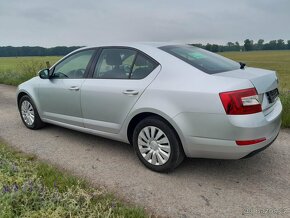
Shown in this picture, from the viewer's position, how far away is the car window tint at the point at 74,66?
15.1 feet

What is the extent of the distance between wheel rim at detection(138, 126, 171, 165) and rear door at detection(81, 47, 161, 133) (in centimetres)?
39

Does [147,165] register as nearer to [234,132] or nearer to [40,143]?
[234,132]

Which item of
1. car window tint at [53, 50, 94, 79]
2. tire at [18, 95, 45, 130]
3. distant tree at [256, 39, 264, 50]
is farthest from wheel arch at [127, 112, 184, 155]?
distant tree at [256, 39, 264, 50]

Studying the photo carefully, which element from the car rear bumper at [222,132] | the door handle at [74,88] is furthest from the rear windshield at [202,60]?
the door handle at [74,88]

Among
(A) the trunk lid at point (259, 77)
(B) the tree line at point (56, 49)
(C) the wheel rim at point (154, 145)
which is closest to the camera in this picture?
(A) the trunk lid at point (259, 77)

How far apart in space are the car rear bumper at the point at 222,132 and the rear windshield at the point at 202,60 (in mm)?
605

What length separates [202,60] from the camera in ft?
12.4

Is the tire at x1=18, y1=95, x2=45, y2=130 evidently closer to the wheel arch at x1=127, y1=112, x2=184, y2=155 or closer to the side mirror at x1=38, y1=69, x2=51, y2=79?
the side mirror at x1=38, y1=69, x2=51, y2=79

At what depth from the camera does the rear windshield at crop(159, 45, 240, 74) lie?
3.54m

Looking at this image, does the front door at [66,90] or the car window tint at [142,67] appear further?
the front door at [66,90]

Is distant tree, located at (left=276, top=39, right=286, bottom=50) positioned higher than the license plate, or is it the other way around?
the license plate

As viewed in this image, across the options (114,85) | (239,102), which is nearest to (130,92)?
(114,85)

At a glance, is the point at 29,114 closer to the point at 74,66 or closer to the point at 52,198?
the point at 74,66

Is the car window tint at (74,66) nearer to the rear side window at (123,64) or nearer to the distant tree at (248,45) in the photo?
the rear side window at (123,64)
